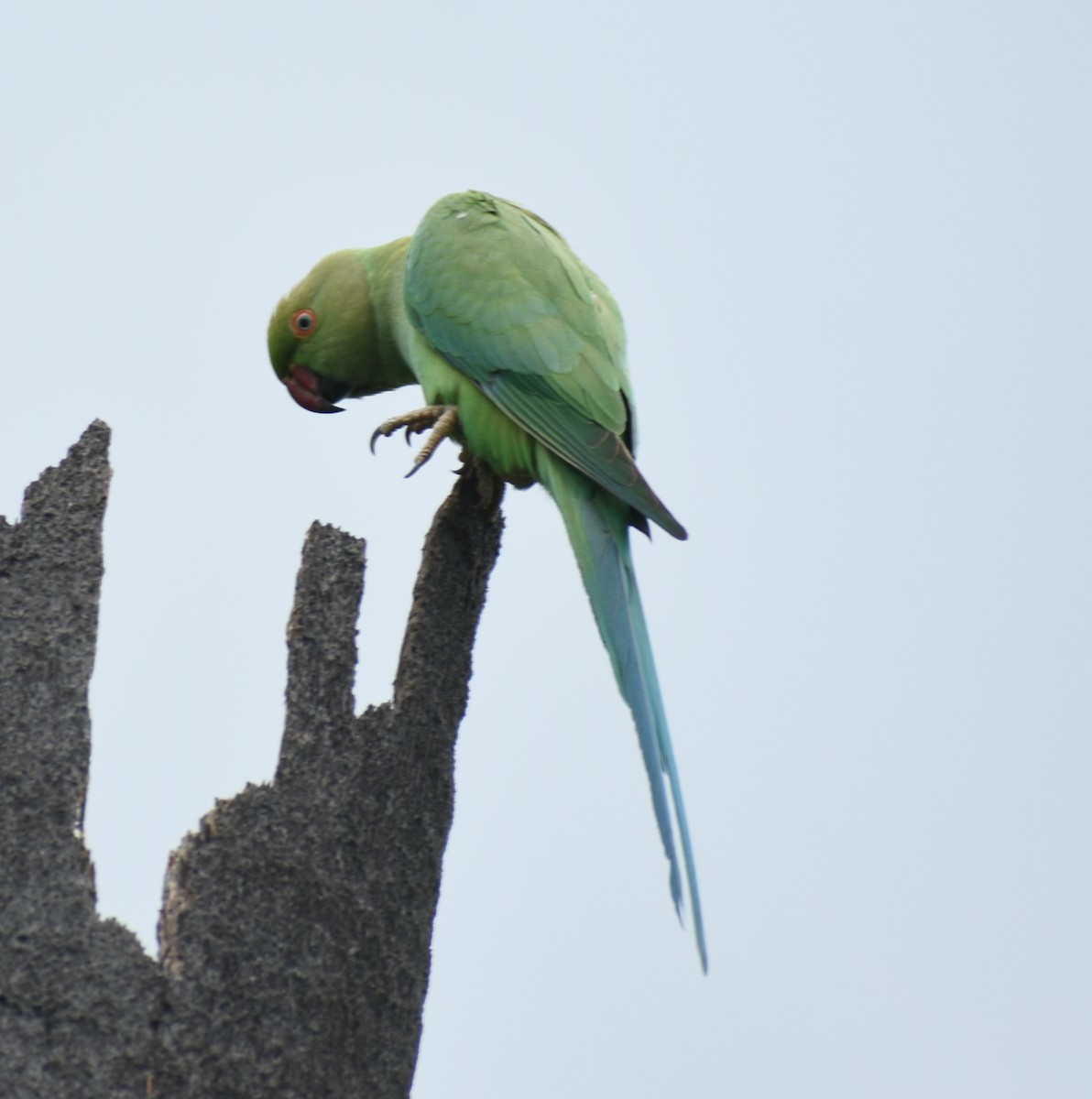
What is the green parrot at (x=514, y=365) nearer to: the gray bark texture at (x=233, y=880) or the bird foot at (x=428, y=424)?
the bird foot at (x=428, y=424)

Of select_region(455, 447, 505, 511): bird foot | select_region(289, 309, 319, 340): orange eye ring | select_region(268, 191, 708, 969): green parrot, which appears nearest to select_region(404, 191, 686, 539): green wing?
select_region(268, 191, 708, 969): green parrot

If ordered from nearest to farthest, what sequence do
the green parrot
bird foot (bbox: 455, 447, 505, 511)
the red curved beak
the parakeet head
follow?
1. the green parrot
2. bird foot (bbox: 455, 447, 505, 511)
3. the parakeet head
4. the red curved beak

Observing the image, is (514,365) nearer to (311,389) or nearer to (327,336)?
(327,336)

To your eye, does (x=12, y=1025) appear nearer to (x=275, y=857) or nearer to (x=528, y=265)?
(x=275, y=857)

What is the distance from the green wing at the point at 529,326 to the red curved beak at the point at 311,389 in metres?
0.67

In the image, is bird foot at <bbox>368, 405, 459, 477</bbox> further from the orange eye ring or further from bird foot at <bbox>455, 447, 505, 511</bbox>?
the orange eye ring

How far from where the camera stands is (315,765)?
2545 mm

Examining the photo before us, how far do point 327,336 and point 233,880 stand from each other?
259 cm

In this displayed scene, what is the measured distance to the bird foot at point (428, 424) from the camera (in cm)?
376

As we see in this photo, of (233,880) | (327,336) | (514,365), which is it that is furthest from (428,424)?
(233,880)

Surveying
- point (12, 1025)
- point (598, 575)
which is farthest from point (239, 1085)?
point (598, 575)

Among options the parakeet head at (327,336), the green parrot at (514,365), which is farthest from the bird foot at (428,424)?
the parakeet head at (327,336)

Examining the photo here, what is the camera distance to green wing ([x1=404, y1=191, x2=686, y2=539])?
3.62 metres

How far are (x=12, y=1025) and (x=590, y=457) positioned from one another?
6.36 ft
